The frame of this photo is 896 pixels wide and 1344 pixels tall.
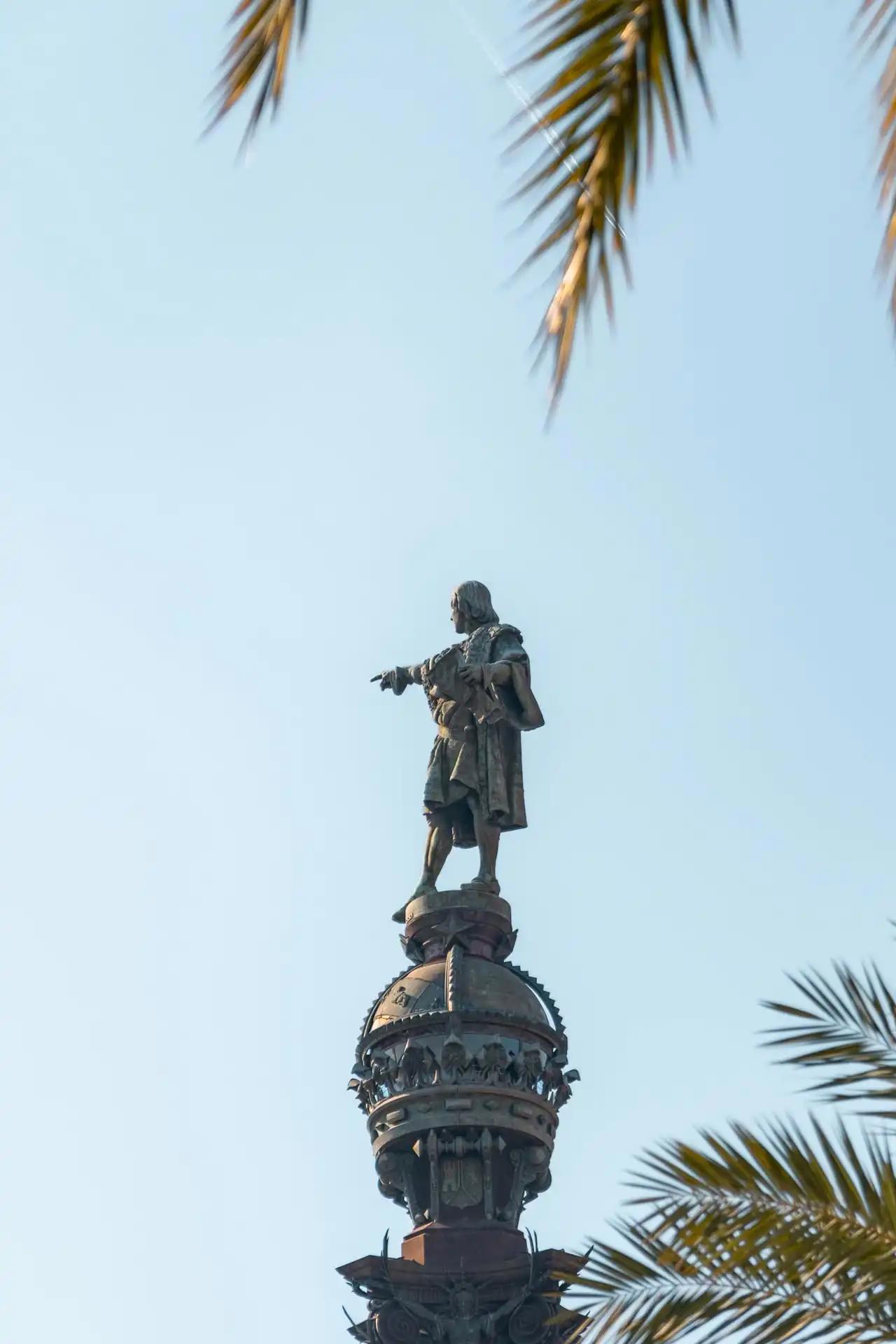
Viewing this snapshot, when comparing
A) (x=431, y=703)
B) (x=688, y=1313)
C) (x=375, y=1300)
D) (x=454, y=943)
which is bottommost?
(x=688, y=1313)

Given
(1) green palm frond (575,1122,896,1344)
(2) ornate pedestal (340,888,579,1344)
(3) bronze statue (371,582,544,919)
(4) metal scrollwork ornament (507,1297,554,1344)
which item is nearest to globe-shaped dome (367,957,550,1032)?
(2) ornate pedestal (340,888,579,1344)

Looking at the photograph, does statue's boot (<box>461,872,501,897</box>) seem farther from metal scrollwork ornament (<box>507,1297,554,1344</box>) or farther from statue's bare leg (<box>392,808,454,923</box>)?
metal scrollwork ornament (<box>507,1297,554,1344</box>)

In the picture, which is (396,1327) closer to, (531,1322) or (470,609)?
(531,1322)

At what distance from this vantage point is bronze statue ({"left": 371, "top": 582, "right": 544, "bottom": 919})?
24.8 meters

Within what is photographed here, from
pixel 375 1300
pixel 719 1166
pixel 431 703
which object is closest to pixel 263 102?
pixel 719 1166

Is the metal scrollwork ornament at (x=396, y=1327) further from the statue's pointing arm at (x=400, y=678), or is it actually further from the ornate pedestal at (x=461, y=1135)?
the statue's pointing arm at (x=400, y=678)

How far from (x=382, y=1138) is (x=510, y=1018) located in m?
1.71

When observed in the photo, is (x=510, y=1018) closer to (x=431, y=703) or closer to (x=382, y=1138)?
(x=382, y=1138)

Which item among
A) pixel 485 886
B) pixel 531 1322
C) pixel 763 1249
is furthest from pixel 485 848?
pixel 763 1249

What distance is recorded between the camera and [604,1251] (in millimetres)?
11172

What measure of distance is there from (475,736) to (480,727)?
12 cm

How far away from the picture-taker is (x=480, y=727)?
2503 centimetres

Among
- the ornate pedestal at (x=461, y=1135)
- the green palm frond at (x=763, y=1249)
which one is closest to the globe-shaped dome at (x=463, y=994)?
the ornate pedestal at (x=461, y=1135)

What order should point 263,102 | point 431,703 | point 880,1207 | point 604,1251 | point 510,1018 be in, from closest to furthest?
point 263,102
point 880,1207
point 604,1251
point 510,1018
point 431,703
